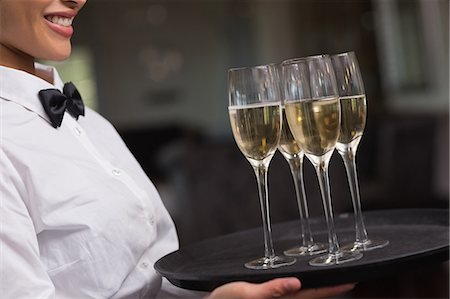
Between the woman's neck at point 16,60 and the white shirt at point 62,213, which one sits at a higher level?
the woman's neck at point 16,60

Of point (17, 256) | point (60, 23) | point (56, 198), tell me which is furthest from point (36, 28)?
point (17, 256)

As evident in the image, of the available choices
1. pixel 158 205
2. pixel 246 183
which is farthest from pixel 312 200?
pixel 158 205

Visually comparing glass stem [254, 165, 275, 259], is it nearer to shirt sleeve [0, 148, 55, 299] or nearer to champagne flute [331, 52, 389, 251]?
champagne flute [331, 52, 389, 251]

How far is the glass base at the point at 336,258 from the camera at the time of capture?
1.41 m

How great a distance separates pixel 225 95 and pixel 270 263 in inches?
404

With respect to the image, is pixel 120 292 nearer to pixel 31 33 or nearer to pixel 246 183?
pixel 31 33

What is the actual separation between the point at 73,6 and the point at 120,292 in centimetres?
50

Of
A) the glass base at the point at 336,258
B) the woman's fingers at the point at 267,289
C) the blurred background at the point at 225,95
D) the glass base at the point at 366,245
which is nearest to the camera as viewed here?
the woman's fingers at the point at 267,289

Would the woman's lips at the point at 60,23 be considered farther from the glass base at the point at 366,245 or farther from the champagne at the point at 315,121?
the glass base at the point at 366,245

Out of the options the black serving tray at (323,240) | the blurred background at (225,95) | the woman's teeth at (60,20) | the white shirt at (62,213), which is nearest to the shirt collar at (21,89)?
the white shirt at (62,213)

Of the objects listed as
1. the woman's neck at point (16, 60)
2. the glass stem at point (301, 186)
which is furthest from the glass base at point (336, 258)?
the woman's neck at point (16, 60)

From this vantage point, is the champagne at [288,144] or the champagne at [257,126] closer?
the champagne at [257,126]

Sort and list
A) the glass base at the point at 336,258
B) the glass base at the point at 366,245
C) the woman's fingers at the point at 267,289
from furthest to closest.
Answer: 1. the glass base at the point at 366,245
2. the glass base at the point at 336,258
3. the woman's fingers at the point at 267,289

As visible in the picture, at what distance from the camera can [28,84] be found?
5.18 feet
